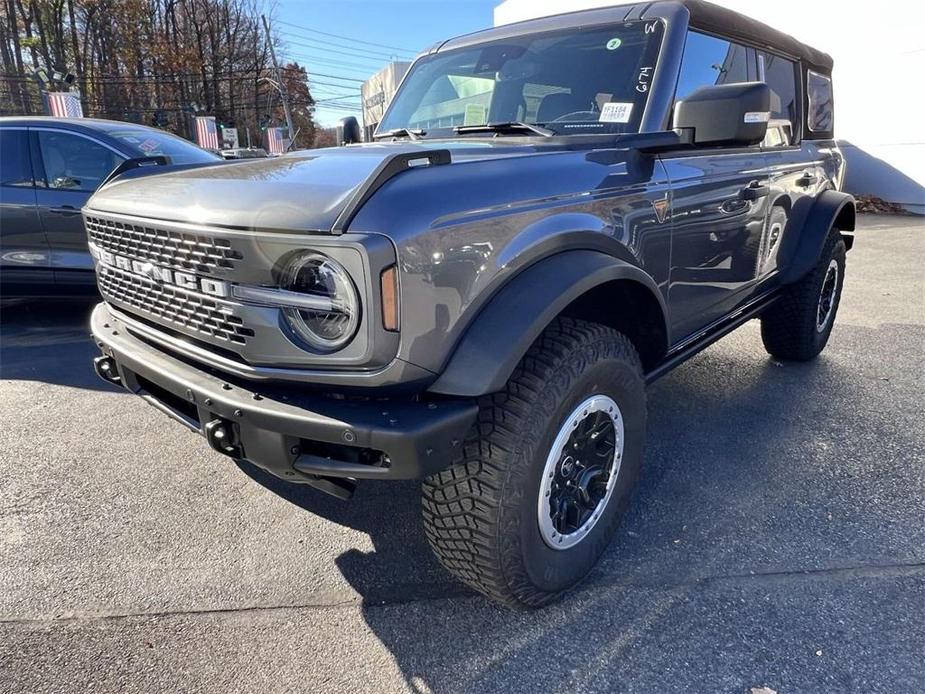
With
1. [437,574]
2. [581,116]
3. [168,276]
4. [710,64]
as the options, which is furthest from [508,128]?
[437,574]

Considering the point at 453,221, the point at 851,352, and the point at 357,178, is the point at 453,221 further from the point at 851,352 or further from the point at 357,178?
the point at 851,352

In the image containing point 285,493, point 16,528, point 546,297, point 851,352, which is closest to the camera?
point 546,297

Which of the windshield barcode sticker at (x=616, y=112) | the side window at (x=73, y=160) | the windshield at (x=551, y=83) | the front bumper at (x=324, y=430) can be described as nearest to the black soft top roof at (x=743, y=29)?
the windshield at (x=551, y=83)

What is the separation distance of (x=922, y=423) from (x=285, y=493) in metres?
3.37

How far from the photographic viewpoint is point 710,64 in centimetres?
296

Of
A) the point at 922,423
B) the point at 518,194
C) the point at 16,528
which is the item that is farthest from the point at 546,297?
the point at 922,423

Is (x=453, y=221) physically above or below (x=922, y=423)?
above

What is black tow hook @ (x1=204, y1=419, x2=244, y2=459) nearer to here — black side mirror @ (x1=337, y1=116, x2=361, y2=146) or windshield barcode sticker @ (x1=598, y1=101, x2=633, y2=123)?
windshield barcode sticker @ (x1=598, y1=101, x2=633, y2=123)

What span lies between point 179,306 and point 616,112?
1.80 m

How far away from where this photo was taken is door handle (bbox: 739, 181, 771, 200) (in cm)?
307

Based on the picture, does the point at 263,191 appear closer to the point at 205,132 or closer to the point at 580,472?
the point at 580,472

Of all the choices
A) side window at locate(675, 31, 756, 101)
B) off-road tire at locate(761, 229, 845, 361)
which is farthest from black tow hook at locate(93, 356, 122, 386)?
off-road tire at locate(761, 229, 845, 361)

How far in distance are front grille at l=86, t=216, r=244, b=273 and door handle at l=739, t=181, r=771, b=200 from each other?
7.85 ft

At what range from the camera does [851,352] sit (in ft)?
15.7
